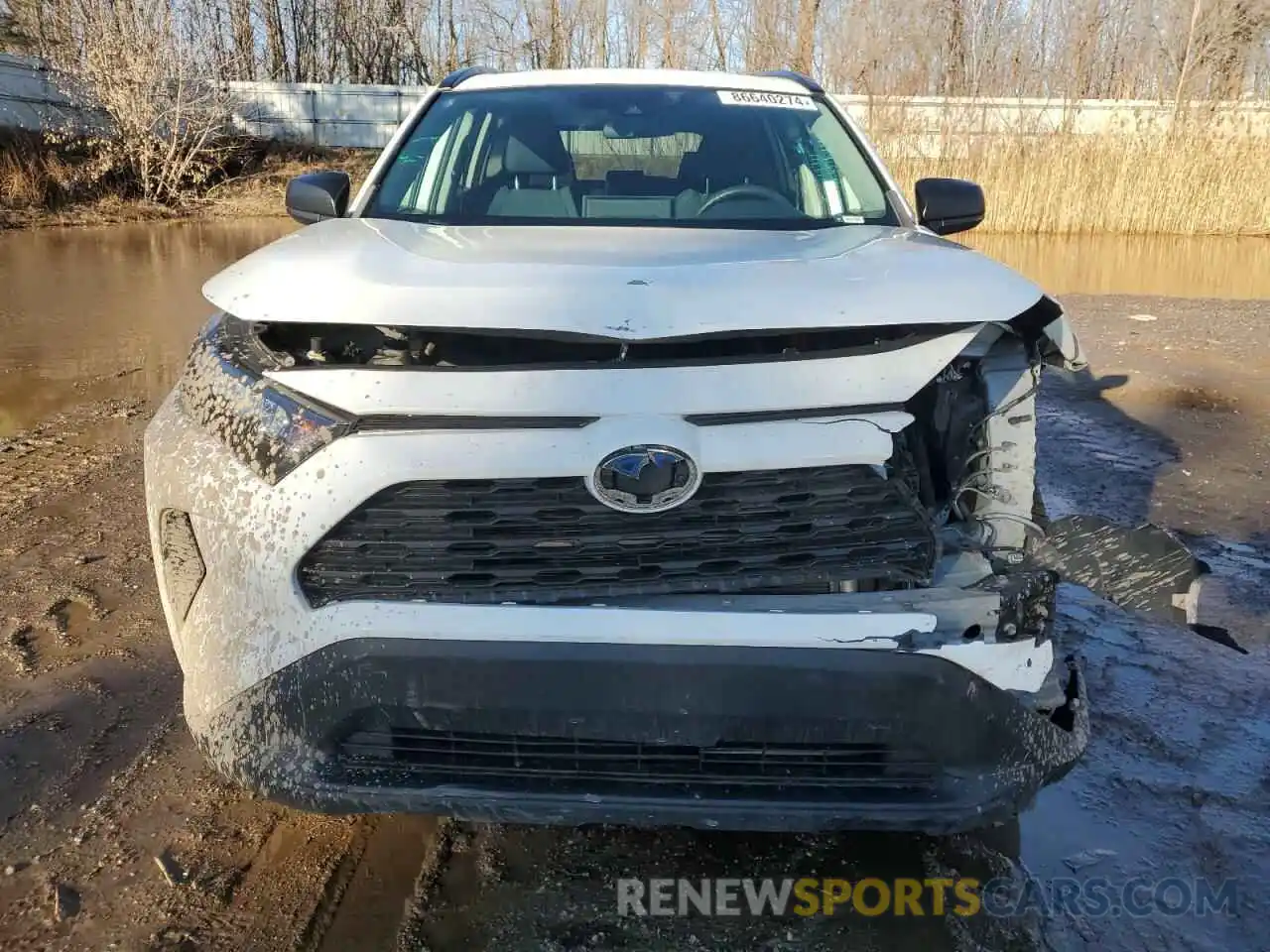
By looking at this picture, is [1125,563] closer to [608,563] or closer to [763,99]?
[608,563]

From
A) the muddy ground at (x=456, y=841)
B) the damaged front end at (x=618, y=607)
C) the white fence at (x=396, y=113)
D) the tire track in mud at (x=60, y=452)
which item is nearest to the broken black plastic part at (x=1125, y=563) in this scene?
the damaged front end at (x=618, y=607)

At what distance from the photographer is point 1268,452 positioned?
5.31 m

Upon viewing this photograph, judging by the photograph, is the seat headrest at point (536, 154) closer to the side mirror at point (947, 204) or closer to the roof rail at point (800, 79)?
the roof rail at point (800, 79)

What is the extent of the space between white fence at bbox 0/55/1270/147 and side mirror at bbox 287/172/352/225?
38.4 ft

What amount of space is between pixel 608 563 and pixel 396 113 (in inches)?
973

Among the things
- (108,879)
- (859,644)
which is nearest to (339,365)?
A: (859,644)

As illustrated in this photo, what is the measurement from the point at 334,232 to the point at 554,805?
5.19 feet

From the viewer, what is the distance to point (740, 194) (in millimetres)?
3279

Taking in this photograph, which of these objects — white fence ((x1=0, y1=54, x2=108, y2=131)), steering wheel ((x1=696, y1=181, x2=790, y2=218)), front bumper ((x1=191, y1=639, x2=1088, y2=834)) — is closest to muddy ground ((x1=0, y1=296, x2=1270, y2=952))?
front bumper ((x1=191, y1=639, x2=1088, y2=834))

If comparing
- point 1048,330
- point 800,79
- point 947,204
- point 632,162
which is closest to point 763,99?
point 800,79

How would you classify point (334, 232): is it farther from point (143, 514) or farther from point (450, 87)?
point (143, 514)

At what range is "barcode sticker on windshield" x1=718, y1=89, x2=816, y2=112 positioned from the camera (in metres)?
3.67

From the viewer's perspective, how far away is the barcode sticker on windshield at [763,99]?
3.67 metres

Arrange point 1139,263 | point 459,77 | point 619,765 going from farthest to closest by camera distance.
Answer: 1. point 1139,263
2. point 459,77
3. point 619,765
